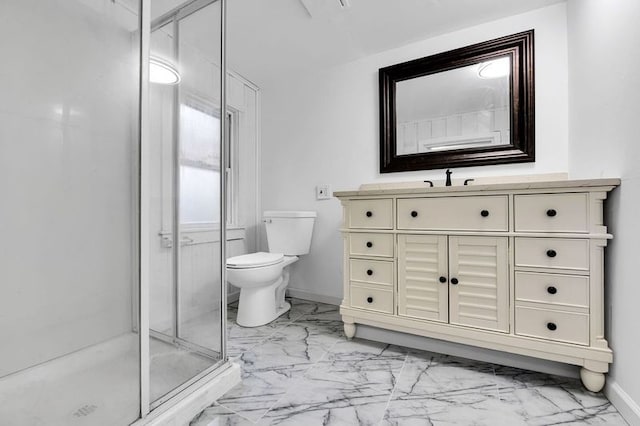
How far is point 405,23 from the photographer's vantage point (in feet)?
6.24

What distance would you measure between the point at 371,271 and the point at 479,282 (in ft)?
1.80

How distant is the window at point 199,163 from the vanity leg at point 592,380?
1724 mm

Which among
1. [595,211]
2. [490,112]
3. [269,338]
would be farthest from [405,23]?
[269,338]

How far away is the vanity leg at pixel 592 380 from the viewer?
1171mm

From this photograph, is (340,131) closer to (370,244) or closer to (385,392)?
(370,244)

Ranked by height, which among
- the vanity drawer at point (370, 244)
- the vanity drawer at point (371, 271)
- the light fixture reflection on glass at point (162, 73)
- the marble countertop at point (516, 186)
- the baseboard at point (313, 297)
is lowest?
the baseboard at point (313, 297)

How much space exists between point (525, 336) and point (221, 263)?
4.66ft

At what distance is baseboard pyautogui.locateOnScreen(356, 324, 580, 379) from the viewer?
1.34 m

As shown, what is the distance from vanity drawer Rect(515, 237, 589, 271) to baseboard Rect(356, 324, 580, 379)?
49 centimetres

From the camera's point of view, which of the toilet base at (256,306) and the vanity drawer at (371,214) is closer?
the vanity drawer at (371,214)

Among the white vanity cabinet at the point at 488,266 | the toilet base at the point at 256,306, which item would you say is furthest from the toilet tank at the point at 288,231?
the white vanity cabinet at the point at 488,266

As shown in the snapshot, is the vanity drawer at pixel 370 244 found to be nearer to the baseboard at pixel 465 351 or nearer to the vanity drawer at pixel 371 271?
the vanity drawer at pixel 371 271

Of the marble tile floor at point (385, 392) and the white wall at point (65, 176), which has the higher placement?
the white wall at point (65, 176)

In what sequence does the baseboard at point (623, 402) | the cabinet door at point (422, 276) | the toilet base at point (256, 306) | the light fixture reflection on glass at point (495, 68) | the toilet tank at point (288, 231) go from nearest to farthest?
the baseboard at point (623, 402), the cabinet door at point (422, 276), the light fixture reflection on glass at point (495, 68), the toilet base at point (256, 306), the toilet tank at point (288, 231)
